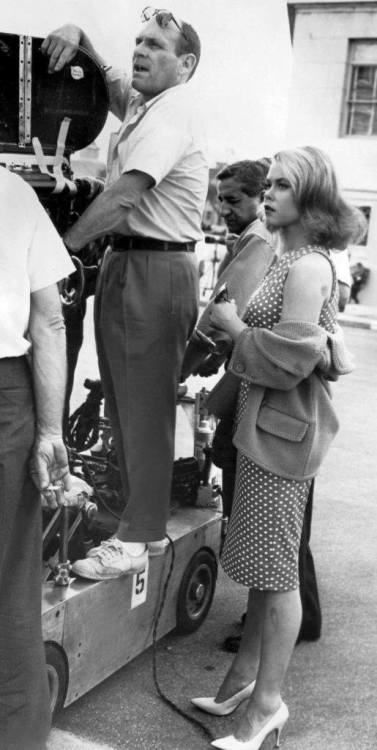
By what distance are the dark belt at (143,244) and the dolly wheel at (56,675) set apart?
138cm

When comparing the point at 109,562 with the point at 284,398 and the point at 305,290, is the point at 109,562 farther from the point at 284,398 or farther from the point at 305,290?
the point at 305,290

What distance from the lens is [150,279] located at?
335 cm

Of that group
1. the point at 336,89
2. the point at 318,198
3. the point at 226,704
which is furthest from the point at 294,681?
the point at 336,89

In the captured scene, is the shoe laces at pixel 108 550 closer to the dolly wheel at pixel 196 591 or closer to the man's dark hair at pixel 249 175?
the dolly wheel at pixel 196 591

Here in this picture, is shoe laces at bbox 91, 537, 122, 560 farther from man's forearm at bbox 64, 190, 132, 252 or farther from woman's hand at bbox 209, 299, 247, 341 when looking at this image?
man's forearm at bbox 64, 190, 132, 252

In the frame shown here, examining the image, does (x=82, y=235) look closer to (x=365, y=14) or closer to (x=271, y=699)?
(x=271, y=699)

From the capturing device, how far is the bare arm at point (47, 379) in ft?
7.97

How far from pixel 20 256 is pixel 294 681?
6.95ft

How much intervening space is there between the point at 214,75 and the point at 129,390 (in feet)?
4.01

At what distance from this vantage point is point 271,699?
9.93ft

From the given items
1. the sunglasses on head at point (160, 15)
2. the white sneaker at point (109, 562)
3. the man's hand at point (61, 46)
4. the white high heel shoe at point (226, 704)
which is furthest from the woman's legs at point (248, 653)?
the sunglasses on head at point (160, 15)

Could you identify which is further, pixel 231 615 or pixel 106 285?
pixel 231 615

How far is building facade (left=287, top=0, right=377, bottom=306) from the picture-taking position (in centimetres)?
2173

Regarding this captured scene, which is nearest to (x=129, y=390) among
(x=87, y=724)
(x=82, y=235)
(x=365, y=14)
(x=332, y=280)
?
(x=82, y=235)
